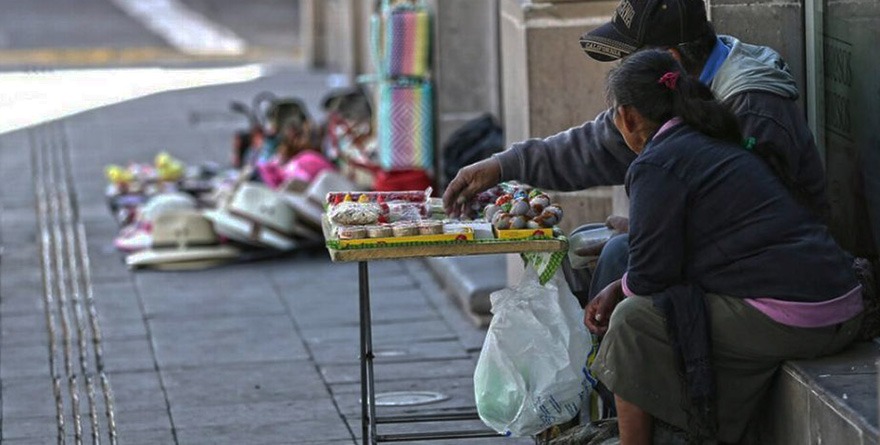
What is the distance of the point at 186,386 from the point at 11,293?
2.24 meters

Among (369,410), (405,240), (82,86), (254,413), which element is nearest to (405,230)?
(405,240)

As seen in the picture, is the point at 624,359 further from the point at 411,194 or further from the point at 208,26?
the point at 208,26

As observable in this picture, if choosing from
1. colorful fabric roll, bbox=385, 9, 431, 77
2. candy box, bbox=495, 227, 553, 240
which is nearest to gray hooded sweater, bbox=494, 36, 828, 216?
candy box, bbox=495, 227, 553, 240

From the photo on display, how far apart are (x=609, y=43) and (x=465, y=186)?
0.61 meters

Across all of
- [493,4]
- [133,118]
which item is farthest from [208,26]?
[493,4]

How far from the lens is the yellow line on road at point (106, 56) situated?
2219 cm

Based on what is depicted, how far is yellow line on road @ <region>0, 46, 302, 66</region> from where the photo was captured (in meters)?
22.2

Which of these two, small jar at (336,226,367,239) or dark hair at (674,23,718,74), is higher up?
dark hair at (674,23,718,74)

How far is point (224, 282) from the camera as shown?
28.1ft

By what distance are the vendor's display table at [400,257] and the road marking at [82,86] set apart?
10415mm

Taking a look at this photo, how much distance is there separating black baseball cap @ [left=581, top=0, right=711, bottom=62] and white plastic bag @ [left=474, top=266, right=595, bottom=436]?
2.19ft

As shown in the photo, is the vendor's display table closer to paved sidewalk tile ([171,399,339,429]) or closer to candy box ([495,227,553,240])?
candy box ([495,227,553,240])

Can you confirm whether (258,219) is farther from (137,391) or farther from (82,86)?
(82,86)

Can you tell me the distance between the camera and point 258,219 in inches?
354
